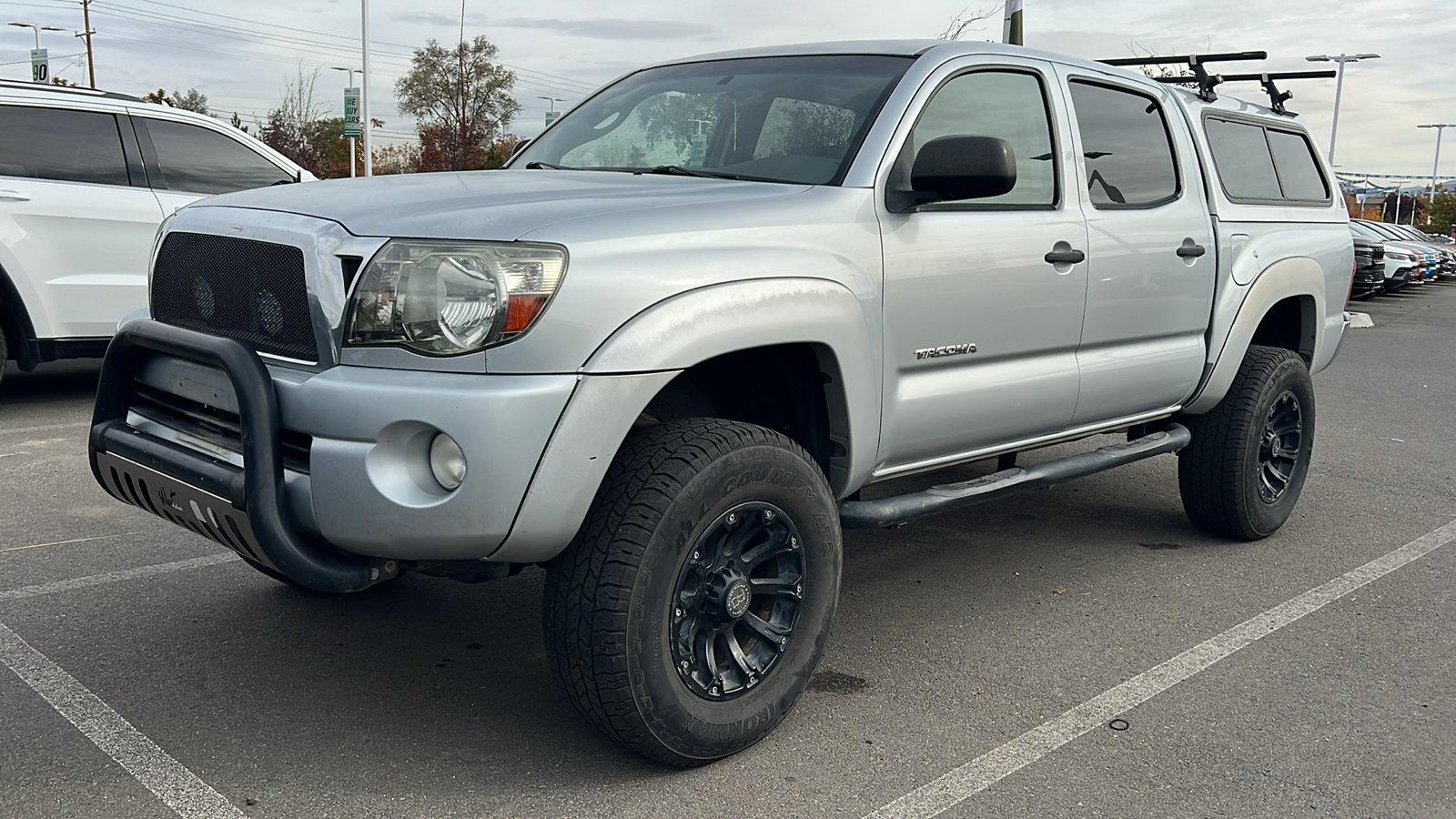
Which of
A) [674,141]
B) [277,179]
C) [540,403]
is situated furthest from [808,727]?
[277,179]

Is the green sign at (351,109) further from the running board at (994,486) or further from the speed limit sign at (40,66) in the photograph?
the running board at (994,486)

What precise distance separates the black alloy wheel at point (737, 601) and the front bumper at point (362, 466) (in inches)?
21.0

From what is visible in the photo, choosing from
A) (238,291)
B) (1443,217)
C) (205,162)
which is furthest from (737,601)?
(1443,217)

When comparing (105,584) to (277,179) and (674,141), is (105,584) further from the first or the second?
(277,179)

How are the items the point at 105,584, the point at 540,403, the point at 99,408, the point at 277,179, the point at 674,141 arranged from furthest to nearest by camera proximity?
the point at 277,179 < the point at 105,584 < the point at 674,141 < the point at 99,408 < the point at 540,403

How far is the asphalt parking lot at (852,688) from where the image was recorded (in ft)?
9.96

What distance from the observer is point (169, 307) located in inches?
133

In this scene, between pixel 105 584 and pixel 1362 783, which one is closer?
pixel 1362 783

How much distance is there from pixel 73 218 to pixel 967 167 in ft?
19.6

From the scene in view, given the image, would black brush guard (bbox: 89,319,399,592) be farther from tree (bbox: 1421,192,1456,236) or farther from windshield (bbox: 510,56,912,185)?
tree (bbox: 1421,192,1456,236)

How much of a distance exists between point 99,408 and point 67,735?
0.83 meters

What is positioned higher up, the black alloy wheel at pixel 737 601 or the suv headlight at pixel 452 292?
the suv headlight at pixel 452 292

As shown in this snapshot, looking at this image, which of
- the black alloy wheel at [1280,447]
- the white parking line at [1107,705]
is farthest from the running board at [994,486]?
the white parking line at [1107,705]

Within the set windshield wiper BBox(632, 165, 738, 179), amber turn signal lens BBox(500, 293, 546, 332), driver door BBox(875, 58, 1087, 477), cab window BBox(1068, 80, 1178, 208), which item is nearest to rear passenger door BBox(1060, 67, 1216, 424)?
cab window BBox(1068, 80, 1178, 208)
